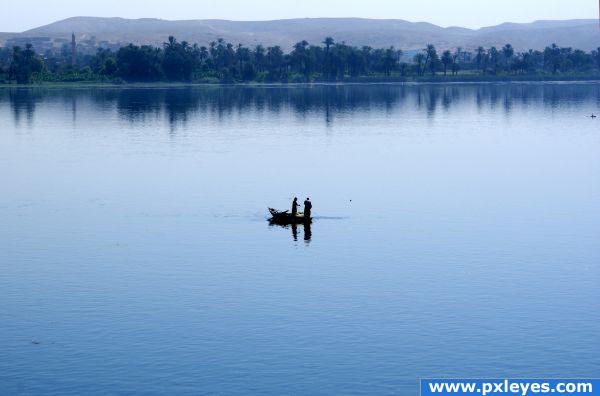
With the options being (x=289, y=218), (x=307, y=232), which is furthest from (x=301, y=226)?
(x=307, y=232)

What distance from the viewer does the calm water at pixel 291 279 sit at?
52.0 metres

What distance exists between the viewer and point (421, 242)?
265 ft

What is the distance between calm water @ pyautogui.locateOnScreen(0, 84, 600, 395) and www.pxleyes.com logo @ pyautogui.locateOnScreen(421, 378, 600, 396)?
945mm

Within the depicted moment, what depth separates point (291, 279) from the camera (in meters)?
69.4

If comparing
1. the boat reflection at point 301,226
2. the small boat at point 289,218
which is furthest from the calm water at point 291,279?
the small boat at point 289,218

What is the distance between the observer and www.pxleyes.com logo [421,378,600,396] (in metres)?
48.8

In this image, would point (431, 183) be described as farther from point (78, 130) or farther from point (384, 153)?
point (78, 130)

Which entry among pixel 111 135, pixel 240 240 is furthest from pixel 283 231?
pixel 111 135

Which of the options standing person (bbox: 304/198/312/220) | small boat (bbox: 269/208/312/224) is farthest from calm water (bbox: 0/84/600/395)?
standing person (bbox: 304/198/312/220)

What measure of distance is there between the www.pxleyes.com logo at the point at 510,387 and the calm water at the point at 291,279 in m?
0.95

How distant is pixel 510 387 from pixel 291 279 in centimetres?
2282

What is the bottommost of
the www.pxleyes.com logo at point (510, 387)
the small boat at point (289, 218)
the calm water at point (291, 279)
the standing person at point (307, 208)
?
the www.pxleyes.com logo at point (510, 387)

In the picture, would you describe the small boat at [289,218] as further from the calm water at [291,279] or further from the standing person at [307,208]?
the calm water at [291,279]

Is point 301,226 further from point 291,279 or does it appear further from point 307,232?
point 291,279
